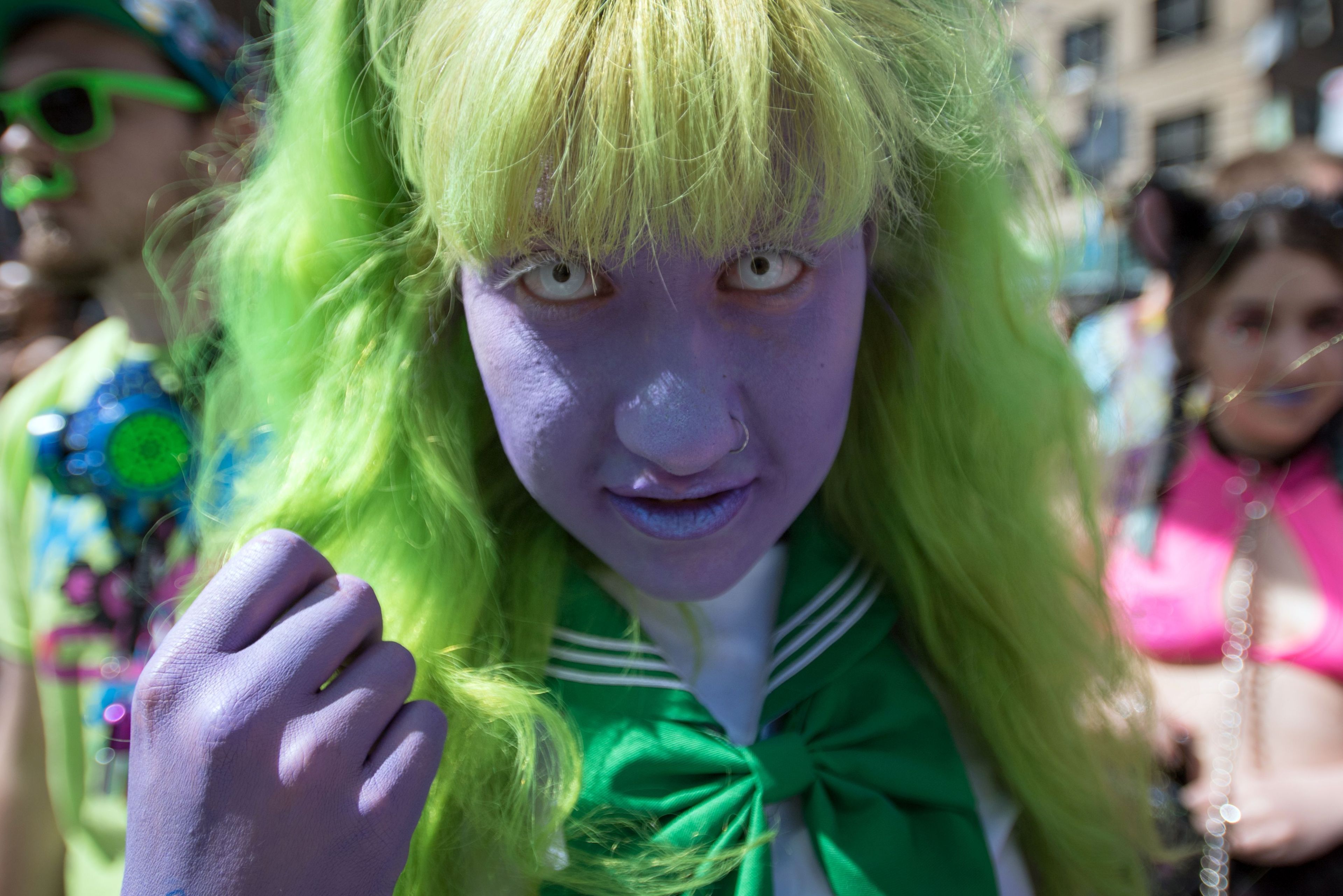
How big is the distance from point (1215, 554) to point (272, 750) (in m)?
1.66

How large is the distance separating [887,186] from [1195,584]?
1.20 m

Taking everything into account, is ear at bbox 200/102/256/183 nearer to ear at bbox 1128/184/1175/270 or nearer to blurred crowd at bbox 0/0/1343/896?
blurred crowd at bbox 0/0/1343/896

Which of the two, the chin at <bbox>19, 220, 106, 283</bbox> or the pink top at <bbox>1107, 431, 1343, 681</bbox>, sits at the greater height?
the chin at <bbox>19, 220, 106, 283</bbox>

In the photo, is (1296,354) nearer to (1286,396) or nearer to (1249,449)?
(1286,396)

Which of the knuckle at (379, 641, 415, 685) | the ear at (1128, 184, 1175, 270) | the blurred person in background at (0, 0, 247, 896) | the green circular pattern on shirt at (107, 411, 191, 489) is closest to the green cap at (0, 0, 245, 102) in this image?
the blurred person in background at (0, 0, 247, 896)

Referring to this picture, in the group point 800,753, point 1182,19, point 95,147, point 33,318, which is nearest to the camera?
point 800,753

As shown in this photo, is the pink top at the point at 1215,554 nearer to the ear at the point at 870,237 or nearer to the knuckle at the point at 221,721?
the ear at the point at 870,237

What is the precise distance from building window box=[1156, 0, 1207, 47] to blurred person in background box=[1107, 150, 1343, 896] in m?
11.7

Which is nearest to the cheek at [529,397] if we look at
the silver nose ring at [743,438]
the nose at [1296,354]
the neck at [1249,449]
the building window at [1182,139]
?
the silver nose ring at [743,438]

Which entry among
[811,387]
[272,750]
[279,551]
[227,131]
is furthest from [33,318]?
[811,387]

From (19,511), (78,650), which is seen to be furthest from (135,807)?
(19,511)

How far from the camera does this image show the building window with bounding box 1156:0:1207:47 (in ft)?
36.4

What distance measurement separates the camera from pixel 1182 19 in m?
11.3

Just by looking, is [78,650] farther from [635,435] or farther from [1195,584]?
[1195,584]
